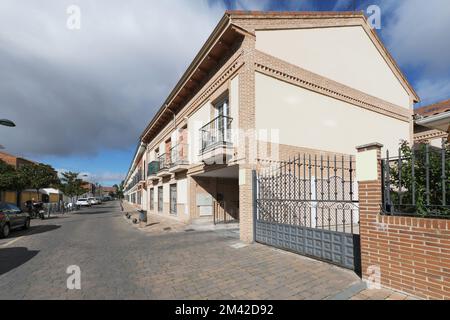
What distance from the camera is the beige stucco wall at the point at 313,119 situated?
28.3 ft

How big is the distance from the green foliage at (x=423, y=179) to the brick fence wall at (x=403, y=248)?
313mm

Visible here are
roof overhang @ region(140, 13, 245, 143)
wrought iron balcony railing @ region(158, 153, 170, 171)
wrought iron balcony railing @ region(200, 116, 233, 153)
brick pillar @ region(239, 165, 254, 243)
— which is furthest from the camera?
wrought iron balcony railing @ region(158, 153, 170, 171)

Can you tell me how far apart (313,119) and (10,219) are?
14.0 meters

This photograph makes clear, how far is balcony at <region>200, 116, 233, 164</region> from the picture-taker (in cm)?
861

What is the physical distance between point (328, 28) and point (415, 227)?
33.2ft

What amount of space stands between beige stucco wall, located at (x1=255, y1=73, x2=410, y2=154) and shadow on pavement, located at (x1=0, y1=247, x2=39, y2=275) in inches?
299

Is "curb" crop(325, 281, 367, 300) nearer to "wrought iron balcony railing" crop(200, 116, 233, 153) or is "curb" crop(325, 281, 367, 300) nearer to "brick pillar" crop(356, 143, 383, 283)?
"brick pillar" crop(356, 143, 383, 283)

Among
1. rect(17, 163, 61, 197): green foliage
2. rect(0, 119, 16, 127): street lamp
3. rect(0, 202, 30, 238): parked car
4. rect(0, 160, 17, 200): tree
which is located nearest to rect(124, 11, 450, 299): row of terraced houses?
rect(0, 119, 16, 127): street lamp

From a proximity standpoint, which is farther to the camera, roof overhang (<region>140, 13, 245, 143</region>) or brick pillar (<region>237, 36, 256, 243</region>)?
roof overhang (<region>140, 13, 245, 143</region>)

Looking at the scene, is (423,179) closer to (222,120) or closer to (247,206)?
(247,206)

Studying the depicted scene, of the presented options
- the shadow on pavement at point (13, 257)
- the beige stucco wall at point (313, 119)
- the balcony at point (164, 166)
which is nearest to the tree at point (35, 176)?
the balcony at point (164, 166)
